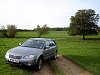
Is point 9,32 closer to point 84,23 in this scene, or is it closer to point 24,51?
point 84,23

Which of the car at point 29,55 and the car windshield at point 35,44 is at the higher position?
the car windshield at point 35,44

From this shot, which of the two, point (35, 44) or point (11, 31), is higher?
point (35, 44)

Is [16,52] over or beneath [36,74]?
over

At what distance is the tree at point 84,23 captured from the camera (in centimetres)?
6906

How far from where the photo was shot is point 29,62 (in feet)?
38.0

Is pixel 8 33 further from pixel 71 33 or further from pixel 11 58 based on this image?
pixel 11 58

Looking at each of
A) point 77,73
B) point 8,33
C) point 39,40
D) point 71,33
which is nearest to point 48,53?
point 39,40

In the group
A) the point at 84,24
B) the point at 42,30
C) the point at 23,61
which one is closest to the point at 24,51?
the point at 23,61

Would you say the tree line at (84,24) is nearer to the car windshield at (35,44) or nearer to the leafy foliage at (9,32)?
the leafy foliage at (9,32)

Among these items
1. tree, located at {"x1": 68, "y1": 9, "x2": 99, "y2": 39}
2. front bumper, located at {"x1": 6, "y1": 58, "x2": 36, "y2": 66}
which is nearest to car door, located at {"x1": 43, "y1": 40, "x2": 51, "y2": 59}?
front bumper, located at {"x1": 6, "y1": 58, "x2": 36, "y2": 66}

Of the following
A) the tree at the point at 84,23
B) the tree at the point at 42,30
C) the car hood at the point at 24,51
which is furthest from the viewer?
the tree at the point at 42,30

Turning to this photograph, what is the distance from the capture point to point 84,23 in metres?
70.8

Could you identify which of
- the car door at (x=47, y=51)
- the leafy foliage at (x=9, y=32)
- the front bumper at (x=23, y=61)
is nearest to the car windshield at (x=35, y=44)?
the car door at (x=47, y=51)

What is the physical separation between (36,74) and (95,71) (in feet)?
12.4
